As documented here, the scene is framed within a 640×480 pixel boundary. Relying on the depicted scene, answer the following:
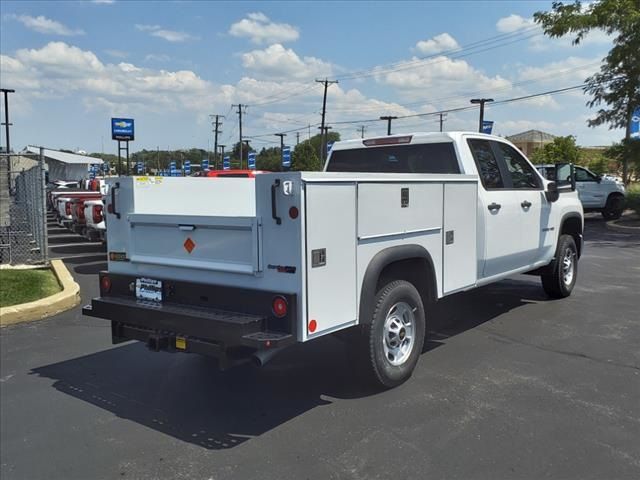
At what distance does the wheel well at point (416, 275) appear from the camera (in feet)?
15.7

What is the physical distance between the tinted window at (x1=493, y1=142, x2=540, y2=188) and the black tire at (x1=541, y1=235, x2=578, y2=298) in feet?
3.92

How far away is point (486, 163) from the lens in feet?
20.5

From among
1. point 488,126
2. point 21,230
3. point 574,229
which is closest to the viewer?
point 574,229

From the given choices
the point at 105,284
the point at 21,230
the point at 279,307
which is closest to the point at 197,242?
the point at 279,307

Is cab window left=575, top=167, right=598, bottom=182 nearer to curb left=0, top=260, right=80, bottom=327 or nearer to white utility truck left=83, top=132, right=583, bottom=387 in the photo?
white utility truck left=83, top=132, right=583, bottom=387

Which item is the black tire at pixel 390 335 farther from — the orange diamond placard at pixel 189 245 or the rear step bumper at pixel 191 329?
the orange diamond placard at pixel 189 245

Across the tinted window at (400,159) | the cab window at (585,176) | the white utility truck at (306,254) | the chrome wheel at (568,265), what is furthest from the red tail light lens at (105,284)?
the cab window at (585,176)

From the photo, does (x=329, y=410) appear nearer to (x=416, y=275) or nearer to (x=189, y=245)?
(x=416, y=275)

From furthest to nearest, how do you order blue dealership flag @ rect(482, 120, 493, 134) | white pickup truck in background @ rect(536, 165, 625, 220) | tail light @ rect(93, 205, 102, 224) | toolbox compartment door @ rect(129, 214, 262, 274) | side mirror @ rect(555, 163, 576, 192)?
1. blue dealership flag @ rect(482, 120, 493, 134)
2. white pickup truck in background @ rect(536, 165, 625, 220)
3. tail light @ rect(93, 205, 102, 224)
4. side mirror @ rect(555, 163, 576, 192)
5. toolbox compartment door @ rect(129, 214, 262, 274)

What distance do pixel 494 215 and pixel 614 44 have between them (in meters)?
16.0

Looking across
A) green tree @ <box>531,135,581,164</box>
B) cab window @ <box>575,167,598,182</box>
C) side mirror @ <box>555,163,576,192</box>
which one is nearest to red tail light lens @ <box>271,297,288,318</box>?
side mirror @ <box>555,163,576,192</box>

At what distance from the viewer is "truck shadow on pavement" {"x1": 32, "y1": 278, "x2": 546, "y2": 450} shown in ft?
13.9

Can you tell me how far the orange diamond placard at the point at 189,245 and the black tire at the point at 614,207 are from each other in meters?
20.1

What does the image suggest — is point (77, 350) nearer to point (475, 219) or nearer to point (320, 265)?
point (320, 265)
